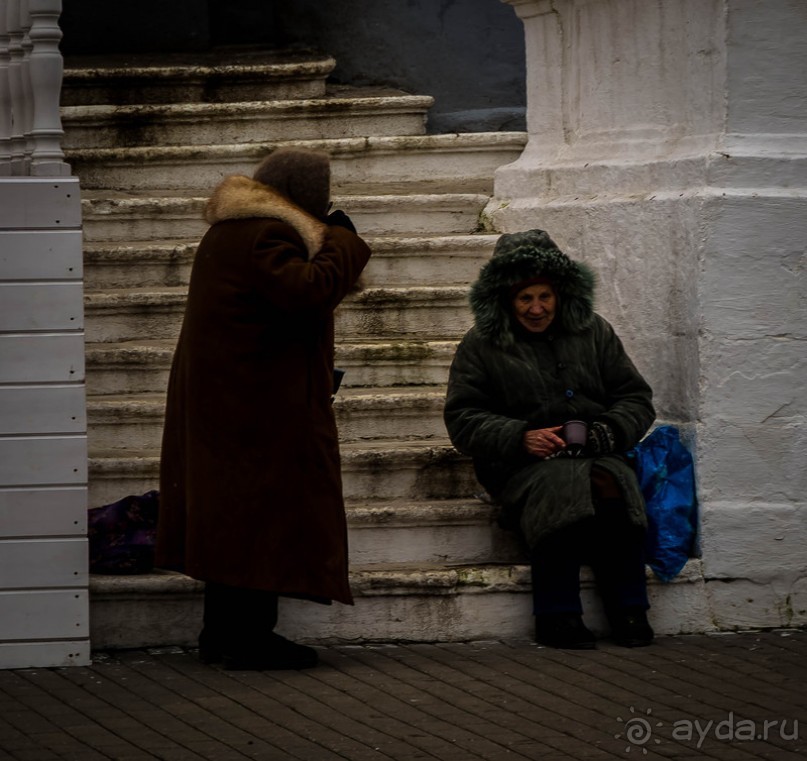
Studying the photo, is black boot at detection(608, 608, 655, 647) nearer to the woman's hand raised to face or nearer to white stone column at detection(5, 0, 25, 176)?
the woman's hand raised to face

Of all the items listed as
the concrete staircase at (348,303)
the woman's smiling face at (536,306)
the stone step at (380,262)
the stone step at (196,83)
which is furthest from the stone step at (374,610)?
the stone step at (196,83)

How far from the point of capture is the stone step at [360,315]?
7504mm

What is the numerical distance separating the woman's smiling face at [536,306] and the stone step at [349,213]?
1653 mm

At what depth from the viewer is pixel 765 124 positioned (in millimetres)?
6707

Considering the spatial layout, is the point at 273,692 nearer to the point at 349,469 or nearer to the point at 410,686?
the point at 410,686

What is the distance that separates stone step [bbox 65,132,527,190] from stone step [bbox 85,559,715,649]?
2.59 metres

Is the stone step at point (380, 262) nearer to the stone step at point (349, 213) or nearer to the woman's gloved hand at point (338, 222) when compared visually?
the stone step at point (349, 213)

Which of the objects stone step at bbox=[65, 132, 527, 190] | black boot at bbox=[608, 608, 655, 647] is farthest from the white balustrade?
black boot at bbox=[608, 608, 655, 647]

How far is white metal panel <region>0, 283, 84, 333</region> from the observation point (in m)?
6.14

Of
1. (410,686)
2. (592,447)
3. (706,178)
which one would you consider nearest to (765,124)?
(706,178)

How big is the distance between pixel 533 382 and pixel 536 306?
0.26m

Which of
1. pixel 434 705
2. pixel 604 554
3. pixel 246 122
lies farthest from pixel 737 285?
pixel 246 122

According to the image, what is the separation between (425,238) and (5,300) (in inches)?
87.8

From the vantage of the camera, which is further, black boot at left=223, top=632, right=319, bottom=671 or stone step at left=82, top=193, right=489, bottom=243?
stone step at left=82, top=193, right=489, bottom=243
